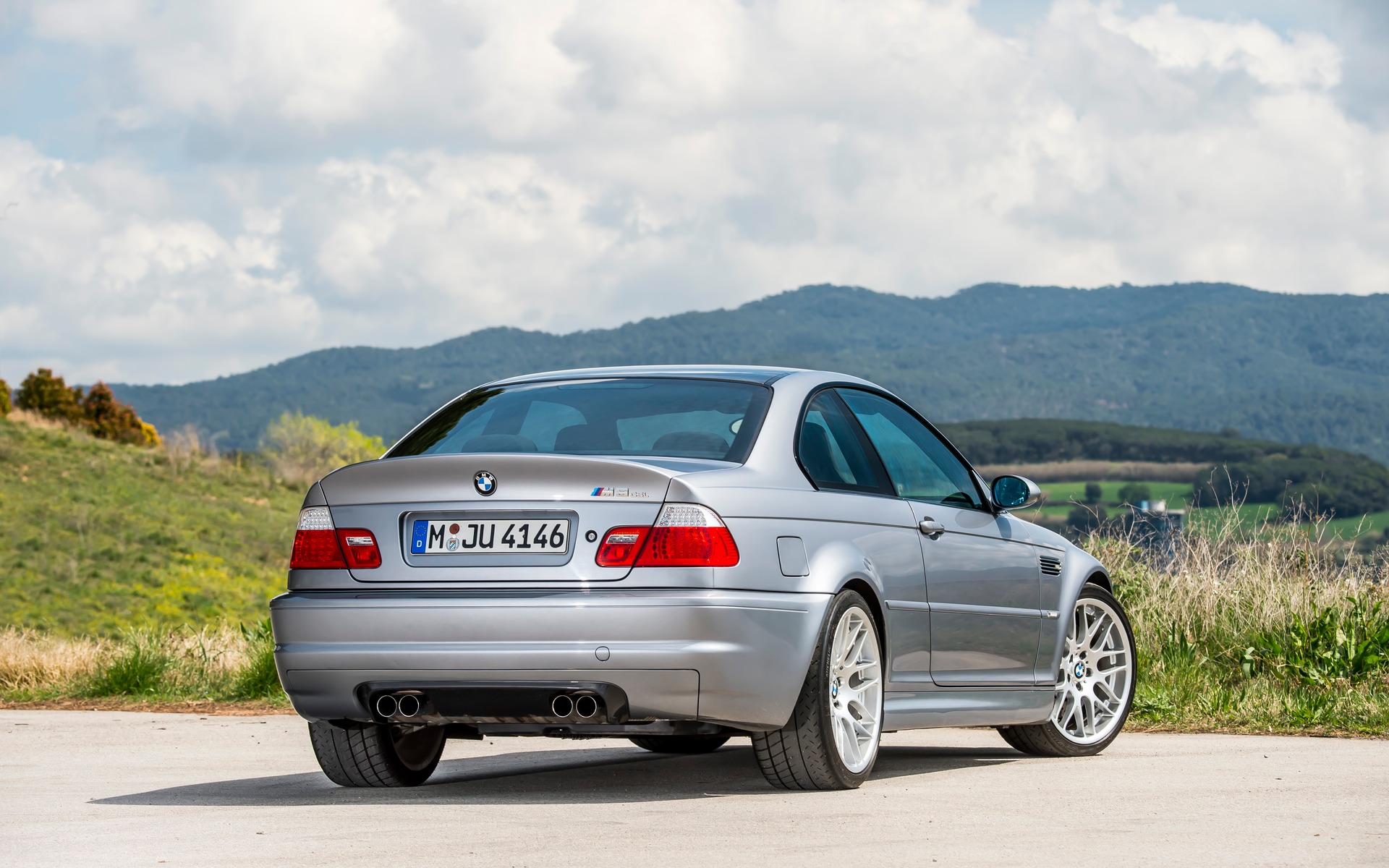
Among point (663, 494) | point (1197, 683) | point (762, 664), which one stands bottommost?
point (1197, 683)

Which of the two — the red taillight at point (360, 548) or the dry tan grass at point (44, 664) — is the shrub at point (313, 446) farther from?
the red taillight at point (360, 548)

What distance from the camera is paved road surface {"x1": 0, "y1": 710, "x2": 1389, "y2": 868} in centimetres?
541

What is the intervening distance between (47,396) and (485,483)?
70514mm

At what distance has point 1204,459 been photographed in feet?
400

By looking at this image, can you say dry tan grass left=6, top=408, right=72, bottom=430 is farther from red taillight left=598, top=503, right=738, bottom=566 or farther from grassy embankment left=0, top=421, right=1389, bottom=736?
red taillight left=598, top=503, right=738, bottom=566

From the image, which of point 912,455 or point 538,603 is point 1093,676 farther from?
point 538,603

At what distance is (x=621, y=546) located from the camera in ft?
20.2

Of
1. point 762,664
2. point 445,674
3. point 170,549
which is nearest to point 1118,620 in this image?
point 762,664

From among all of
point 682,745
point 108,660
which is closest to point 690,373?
point 682,745

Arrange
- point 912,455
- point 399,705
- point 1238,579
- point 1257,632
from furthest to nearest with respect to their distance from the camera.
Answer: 1. point 1238,579
2. point 1257,632
3. point 912,455
4. point 399,705

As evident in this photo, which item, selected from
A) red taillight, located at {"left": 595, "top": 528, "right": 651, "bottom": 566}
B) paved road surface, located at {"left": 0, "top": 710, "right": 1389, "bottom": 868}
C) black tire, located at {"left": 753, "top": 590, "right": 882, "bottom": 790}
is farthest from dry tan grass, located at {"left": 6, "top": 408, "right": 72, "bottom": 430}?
red taillight, located at {"left": 595, "top": 528, "right": 651, "bottom": 566}

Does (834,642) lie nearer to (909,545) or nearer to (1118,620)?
(909,545)

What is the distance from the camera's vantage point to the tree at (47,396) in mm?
71750

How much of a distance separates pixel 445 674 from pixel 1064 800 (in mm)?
2356
